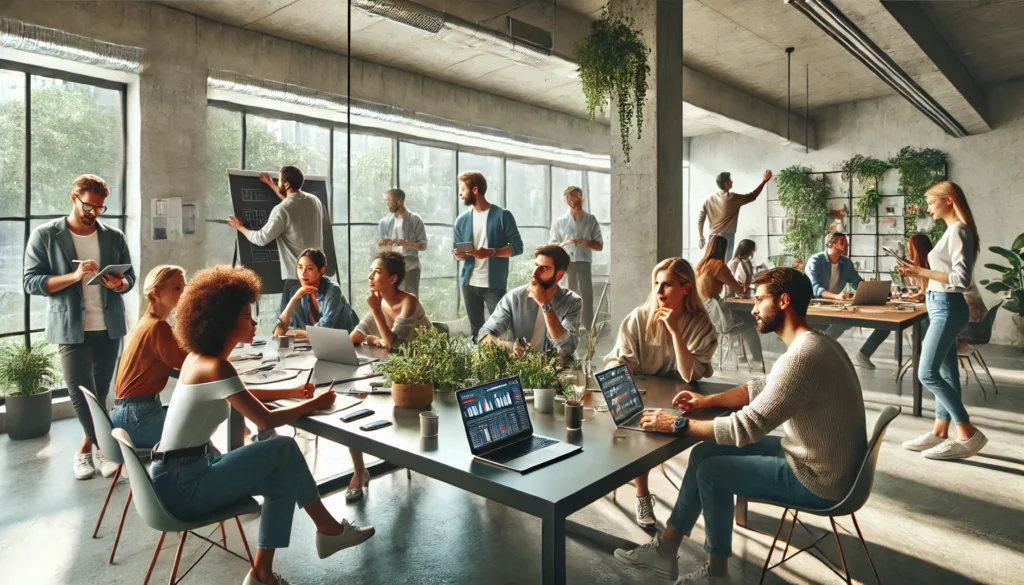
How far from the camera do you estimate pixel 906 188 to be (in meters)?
10.6

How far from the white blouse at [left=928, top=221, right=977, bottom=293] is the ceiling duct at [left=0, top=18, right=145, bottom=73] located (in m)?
6.26

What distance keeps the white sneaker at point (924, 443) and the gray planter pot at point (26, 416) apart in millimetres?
6291

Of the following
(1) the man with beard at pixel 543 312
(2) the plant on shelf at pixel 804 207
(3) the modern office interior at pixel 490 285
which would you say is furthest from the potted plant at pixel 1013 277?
(1) the man with beard at pixel 543 312

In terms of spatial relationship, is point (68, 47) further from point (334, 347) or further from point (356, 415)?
point (356, 415)

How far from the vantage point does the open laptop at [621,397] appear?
2.38 meters

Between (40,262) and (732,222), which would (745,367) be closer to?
(732,222)

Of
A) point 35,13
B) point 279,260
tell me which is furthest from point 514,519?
point 35,13

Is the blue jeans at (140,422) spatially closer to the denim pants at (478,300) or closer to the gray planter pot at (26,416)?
the gray planter pot at (26,416)

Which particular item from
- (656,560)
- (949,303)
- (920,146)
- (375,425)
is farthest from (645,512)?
(920,146)

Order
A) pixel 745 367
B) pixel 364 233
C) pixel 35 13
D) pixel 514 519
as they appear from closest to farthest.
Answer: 1. pixel 514 519
2. pixel 35 13
3. pixel 745 367
4. pixel 364 233

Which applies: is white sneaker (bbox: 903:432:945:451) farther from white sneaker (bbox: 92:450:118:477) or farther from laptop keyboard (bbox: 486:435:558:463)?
white sneaker (bbox: 92:450:118:477)

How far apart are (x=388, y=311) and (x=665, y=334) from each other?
1.91 meters

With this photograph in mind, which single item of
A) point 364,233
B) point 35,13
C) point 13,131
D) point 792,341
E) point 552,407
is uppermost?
point 35,13

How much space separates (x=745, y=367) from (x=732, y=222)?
179 centimetres
